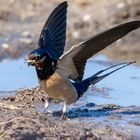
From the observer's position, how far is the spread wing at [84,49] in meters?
6.07

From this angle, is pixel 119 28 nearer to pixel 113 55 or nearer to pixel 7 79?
pixel 7 79

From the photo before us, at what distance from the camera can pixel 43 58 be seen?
235 inches

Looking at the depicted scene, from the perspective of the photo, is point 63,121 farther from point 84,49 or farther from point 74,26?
point 74,26

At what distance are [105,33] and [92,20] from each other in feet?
20.2

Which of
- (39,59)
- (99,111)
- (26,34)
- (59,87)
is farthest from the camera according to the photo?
(26,34)

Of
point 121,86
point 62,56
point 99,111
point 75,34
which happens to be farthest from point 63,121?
point 75,34

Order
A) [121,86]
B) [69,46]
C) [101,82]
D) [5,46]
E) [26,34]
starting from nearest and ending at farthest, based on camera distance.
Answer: [121,86], [101,82], [5,46], [69,46], [26,34]

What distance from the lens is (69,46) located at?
11.2 metres

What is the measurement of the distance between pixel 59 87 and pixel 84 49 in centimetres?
38

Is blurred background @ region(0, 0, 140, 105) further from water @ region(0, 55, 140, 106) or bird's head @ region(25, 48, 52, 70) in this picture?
bird's head @ region(25, 48, 52, 70)

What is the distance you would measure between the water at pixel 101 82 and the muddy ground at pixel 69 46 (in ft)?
1.41

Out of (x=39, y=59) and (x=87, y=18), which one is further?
(x=87, y=18)

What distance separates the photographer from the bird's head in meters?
5.89

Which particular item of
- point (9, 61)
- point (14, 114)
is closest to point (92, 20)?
point (9, 61)
